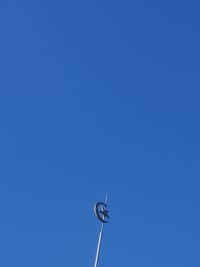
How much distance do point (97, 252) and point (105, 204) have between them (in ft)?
21.0

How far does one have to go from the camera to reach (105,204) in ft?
265

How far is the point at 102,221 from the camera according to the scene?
3140 inches

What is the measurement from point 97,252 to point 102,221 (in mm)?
4504

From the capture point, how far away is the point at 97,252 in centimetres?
7625

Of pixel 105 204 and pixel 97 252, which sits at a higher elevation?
pixel 105 204

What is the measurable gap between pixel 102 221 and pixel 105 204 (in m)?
2.01
